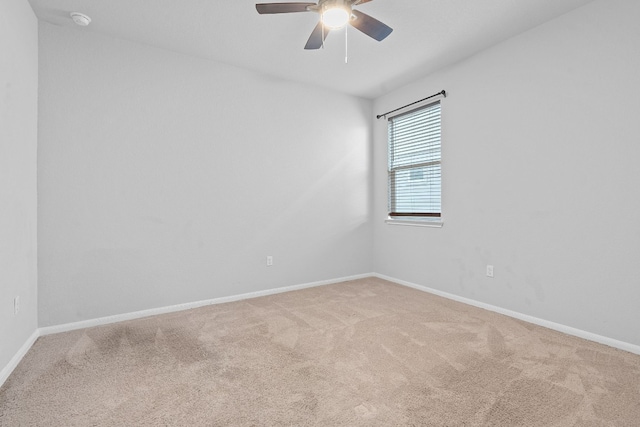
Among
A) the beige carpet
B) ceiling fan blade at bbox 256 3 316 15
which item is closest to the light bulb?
ceiling fan blade at bbox 256 3 316 15

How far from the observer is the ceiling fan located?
1.94 metres

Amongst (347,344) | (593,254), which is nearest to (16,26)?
(347,344)

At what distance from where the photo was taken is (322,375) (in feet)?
6.18

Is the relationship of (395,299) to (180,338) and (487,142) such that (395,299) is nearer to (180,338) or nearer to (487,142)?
(487,142)

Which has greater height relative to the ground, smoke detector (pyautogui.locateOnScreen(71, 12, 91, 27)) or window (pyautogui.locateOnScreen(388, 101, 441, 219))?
smoke detector (pyautogui.locateOnScreen(71, 12, 91, 27))

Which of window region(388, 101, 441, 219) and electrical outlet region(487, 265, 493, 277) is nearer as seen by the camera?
electrical outlet region(487, 265, 493, 277)

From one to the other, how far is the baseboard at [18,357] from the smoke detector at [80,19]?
8.23ft

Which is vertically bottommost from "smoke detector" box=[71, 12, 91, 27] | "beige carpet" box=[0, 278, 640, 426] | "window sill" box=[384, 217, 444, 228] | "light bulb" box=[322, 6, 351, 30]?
"beige carpet" box=[0, 278, 640, 426]

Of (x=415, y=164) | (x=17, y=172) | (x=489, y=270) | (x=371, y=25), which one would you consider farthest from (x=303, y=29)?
(x=489, y=270)

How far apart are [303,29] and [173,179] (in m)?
1.88

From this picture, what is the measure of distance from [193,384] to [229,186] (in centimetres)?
208

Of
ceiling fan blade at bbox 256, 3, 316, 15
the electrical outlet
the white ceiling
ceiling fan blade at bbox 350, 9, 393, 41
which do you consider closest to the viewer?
ceiling fan blade at bbox 256, 3, 316, 15

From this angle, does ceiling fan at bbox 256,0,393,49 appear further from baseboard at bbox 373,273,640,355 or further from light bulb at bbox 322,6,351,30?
baseboard at bbox 373,273,640,355

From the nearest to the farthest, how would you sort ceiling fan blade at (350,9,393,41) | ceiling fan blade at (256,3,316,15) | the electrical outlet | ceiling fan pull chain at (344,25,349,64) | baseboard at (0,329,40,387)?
baseboard at (0,329,40,387), ceiling fan blade at (256,3,316,15), ceiling fan blade at (350,9,393,41), ceiling fan pull chain at (344,25,349,64), the electrical outlet
